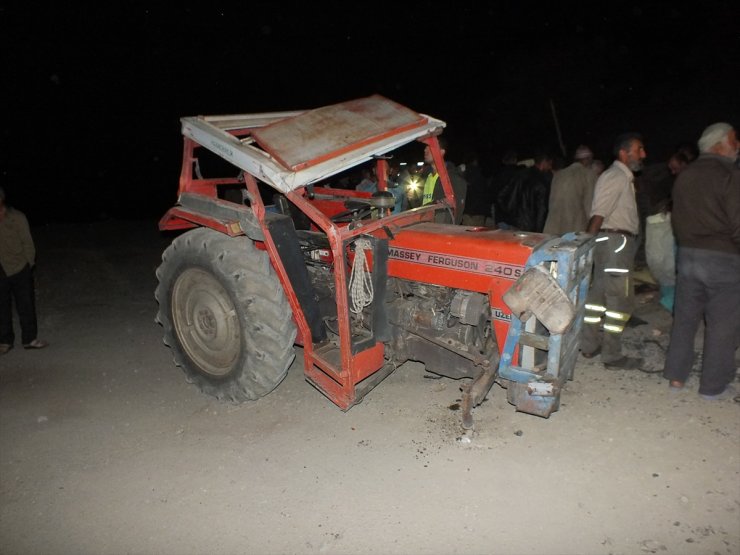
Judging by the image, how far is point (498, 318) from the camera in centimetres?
374

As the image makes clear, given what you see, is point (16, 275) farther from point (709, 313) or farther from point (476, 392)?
point (709, 313)

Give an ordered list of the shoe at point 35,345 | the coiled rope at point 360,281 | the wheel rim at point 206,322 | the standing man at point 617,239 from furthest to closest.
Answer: the shoe at point 35,345 < the standing man at point 617,239 < the wheel rim at point 206,322 < the coiled rope at point 360,281

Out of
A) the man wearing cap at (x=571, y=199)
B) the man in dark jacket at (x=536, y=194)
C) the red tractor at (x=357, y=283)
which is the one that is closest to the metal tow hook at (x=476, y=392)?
the red tractor at (x=357, y=283)

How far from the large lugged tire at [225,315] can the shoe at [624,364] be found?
2.99m

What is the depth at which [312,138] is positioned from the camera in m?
3.82

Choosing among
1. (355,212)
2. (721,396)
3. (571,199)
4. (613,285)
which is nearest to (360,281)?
(355,212)

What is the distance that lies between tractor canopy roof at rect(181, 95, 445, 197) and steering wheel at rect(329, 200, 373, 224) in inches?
20.3

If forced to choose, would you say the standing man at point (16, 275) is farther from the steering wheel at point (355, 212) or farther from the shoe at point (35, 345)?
the steering wheel at point (355, 212)

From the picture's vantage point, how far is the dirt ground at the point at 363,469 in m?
2.94

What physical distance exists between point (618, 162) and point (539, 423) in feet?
8.59

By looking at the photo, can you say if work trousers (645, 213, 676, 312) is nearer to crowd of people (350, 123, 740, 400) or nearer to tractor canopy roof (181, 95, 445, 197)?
crowd of people (350, 123, 740, 400)

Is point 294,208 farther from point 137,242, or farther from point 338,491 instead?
point 137,242

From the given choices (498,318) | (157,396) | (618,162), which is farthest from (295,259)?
(618,162)

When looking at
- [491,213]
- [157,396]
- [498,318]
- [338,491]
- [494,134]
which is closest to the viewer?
[338,491]
